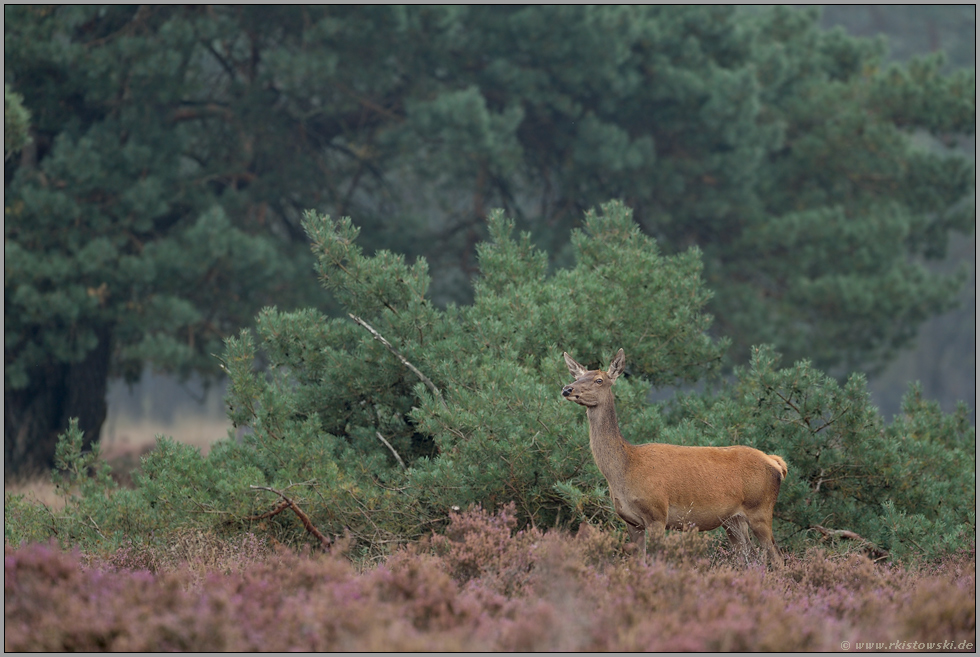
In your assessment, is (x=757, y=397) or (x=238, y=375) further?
(x=238, y=375)

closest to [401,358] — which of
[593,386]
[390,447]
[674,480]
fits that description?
[390,447]

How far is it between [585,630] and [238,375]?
17.7ft

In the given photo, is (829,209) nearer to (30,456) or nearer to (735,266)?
(735,266)

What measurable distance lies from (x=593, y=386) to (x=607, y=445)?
1.39 ft

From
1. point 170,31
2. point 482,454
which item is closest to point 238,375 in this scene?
point 482,454

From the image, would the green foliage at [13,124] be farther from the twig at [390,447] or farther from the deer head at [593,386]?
the deer head at [593,386]

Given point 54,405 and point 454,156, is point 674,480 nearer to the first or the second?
point 454,156

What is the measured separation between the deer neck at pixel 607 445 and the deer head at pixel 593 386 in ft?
0.30

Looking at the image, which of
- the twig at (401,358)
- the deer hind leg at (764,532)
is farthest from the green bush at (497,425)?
the deer hind leg at (764,532)

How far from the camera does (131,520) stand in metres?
8.49

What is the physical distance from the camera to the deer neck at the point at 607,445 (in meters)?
6.96

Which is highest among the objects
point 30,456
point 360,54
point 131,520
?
point 360,54

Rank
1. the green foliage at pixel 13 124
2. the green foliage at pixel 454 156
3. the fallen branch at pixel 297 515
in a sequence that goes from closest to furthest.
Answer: the fallen branch at pixel 297 515, the green foliage at pixel 13 124, the green foliage at pixel 454 156

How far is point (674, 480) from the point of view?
6980 millimetres
